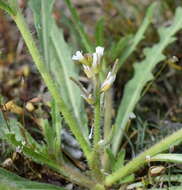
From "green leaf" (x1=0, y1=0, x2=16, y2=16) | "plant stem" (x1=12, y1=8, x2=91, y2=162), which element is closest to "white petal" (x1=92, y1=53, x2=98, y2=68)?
"plant stem" (x1=12, y1=8, x2=91, y2=162)

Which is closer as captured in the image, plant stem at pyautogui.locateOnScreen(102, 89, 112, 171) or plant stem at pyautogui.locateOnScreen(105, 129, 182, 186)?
plant stem at pyautogui.locateOnScreen(105, 129, 182, 186)

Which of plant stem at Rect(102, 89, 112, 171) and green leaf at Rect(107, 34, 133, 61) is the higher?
green leaf at Rect(107, 34, 133, 61)

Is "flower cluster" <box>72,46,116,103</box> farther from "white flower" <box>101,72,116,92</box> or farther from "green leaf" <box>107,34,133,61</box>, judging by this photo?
"green leaf" <box>107,34,133,61</box>

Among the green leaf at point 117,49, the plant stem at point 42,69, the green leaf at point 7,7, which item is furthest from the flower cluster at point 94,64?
the green leaf at point 117,49

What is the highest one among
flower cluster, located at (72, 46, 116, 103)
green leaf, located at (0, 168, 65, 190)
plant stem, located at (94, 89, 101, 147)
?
flower cluster, located at (72, 46, 116, 103)

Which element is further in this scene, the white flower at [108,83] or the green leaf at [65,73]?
the green leaf at [65,73]

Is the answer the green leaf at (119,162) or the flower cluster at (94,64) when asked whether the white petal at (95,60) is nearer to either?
the flower cluster at (94,64)

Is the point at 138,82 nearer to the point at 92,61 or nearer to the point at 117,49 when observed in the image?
the point at 117,49

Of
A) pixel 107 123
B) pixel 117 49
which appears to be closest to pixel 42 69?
pixel 107 123
